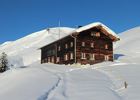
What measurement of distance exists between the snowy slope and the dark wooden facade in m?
86.2

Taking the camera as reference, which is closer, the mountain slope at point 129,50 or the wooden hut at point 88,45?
the wooden hut at point 88,45

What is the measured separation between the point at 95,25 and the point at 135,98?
37.7 m

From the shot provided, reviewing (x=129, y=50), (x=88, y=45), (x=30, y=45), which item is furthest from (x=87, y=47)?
(x=30, y=45)

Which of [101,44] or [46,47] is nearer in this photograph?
[101,44]

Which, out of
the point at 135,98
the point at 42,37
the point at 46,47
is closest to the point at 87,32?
the point at 46,47

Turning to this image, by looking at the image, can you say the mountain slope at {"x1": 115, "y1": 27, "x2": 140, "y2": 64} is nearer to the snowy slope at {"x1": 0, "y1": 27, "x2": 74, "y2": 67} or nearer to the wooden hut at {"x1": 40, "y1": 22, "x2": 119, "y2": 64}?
the wooden hut at {"x1": 40, "y1": 22, "x2": 119, "y2": 64}

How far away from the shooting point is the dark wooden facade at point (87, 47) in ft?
174

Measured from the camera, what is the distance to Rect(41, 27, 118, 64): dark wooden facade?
53.2 meters

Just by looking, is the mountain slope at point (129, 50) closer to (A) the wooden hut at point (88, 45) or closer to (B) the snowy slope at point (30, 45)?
(A) the wooden hut at point (88, 45)

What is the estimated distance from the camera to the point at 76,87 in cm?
2244

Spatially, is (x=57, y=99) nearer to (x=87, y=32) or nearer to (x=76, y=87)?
(x=76, y=87)

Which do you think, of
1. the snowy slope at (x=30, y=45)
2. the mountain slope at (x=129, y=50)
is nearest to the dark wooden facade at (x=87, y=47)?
the mountain slope at (x=129, y=50)

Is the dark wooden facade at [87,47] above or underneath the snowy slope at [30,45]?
underneath

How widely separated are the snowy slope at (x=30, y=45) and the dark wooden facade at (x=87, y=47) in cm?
8617
